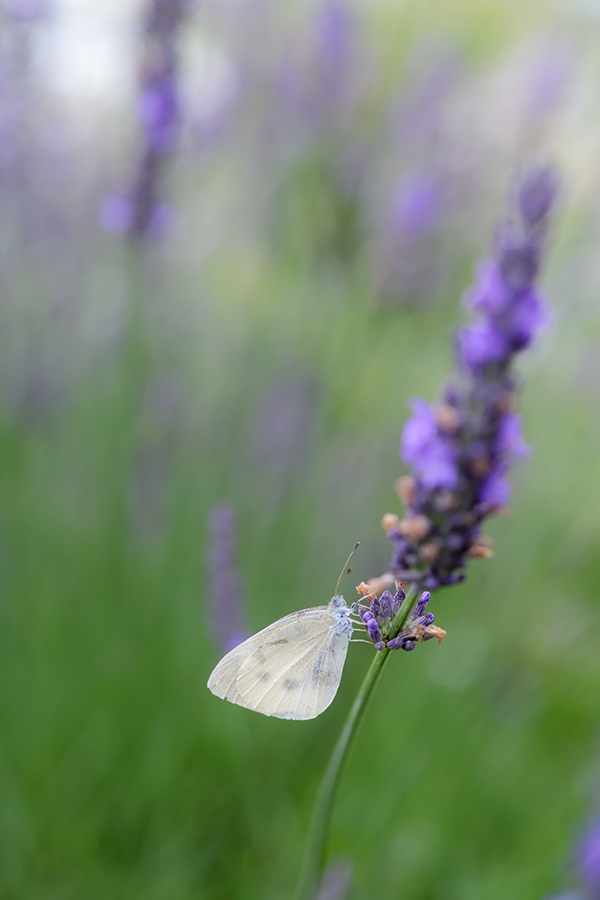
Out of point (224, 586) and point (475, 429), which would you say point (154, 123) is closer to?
point (224, 586)

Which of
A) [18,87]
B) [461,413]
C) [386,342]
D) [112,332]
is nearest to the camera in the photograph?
[461,413]

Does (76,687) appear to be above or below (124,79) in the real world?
below

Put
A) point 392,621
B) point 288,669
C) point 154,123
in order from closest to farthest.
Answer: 1. point 392,621
2. point 288,669
3. point 154,123

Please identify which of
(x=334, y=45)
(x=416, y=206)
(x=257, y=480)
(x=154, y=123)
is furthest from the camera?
(x=334, y=45)

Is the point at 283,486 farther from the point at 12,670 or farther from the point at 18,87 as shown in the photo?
the point at 18,87

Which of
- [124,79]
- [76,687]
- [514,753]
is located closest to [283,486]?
[76,687]

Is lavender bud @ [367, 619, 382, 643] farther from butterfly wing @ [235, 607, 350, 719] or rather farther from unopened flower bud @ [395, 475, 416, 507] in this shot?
butterfly wing @ [235, 607, 350, 719]

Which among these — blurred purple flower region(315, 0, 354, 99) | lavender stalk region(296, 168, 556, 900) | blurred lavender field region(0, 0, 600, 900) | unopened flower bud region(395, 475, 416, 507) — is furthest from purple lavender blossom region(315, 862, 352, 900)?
blurred purple flower region(315, 0, 354, 99)

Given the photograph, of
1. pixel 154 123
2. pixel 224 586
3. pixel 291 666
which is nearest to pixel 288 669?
pixel 291 666
